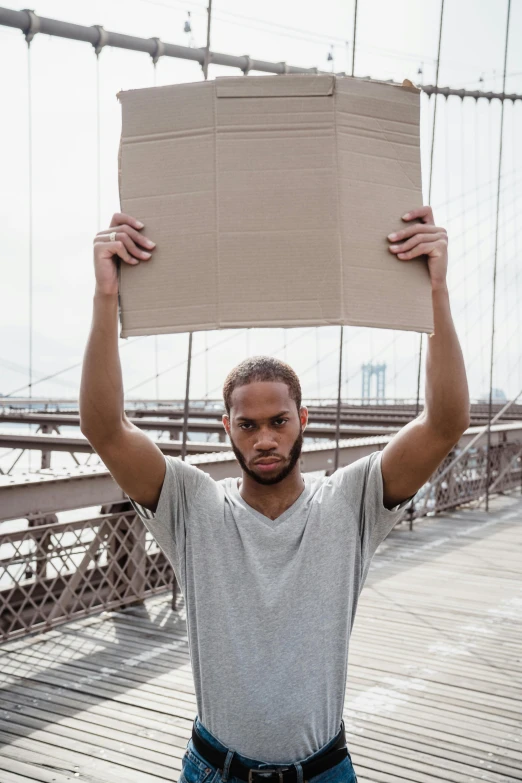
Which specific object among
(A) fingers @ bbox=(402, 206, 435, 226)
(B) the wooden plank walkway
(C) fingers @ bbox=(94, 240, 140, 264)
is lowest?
(B) the wooden plank walkway

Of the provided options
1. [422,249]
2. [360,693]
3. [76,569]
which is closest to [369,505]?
[422,249]

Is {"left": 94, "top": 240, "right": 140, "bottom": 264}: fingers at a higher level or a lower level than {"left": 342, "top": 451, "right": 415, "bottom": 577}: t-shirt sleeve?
higher

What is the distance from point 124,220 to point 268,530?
0.53m

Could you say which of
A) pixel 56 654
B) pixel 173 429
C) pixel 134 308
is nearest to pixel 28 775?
pixel 56 654

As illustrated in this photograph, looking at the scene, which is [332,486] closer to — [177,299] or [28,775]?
[177,299]

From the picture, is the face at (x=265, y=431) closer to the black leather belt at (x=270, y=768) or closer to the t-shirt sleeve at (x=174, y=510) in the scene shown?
the t-shirt sleeve at (x=174, y=510)

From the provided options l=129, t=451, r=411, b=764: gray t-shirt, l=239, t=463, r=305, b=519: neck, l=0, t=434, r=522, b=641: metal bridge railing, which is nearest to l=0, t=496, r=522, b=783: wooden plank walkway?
l=0, t=434, r=522, b=641: metal bridge railing

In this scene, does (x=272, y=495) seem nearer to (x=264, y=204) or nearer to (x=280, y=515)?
(x=280, y=515)

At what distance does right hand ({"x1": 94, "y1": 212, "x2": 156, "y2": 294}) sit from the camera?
1.26m

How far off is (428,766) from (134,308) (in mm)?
2129

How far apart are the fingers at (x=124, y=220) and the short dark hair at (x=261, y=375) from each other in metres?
0.30

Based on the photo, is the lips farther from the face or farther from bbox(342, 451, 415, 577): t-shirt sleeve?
bbox(342, 451, 415, 577): t-shirt sleeve

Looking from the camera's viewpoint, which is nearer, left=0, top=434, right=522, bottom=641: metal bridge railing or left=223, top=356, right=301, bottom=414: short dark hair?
left=223, top=356, right=301, bottom=414: short dark hair

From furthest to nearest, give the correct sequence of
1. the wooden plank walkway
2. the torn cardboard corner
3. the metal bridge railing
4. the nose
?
1. the metal bridge railing
2. the wooden plank walkway
3. the nose
4. the torn cardboard corner
